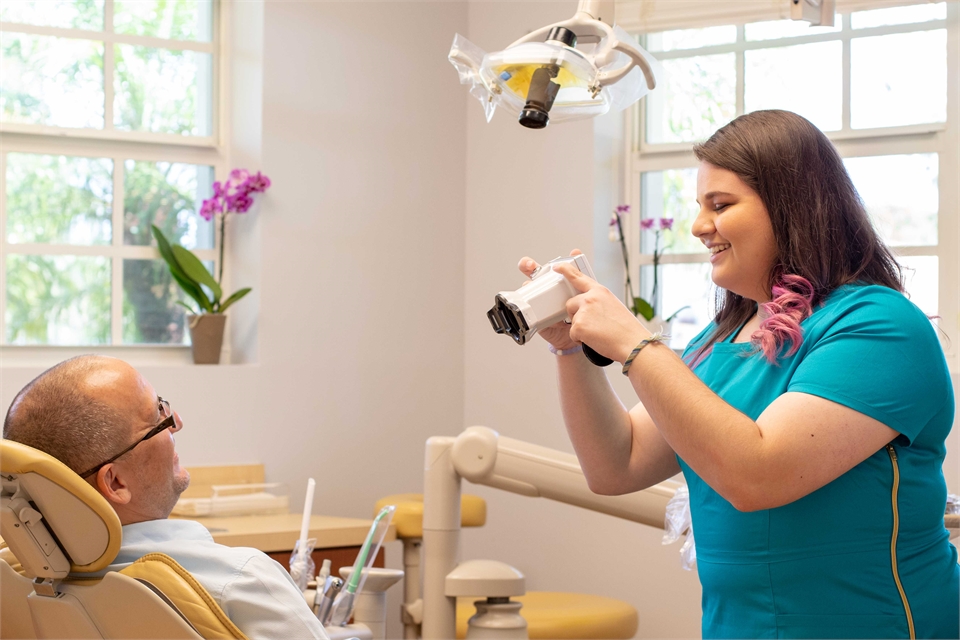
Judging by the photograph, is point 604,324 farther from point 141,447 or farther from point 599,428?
point 141,447

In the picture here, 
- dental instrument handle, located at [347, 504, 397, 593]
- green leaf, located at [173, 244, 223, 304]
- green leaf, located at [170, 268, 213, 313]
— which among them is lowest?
dental instrument handle, located at [347, 504, 397, 593]

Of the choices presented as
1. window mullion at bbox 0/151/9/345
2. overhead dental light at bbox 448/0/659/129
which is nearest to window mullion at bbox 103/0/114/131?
window mullion at bbox 0/151/9/345

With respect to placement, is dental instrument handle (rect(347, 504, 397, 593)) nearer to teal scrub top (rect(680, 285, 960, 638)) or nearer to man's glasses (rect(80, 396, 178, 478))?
man's glasses (rect(80, 396, 178, 478))

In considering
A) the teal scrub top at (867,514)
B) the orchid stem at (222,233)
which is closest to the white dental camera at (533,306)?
the teal scrub top at (867,514)

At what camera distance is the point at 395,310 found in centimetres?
351

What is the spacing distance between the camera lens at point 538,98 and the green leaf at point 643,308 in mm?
1982

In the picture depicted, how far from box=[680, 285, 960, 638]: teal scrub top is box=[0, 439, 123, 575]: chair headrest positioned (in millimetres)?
725

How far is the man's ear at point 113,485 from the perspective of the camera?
1.27 metres

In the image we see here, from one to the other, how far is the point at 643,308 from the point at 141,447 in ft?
7.21

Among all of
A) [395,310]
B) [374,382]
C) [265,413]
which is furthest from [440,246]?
[265,413]

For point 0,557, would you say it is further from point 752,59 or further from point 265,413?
point 752,59

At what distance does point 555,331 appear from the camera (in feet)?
4.54

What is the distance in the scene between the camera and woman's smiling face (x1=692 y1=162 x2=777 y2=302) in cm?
121

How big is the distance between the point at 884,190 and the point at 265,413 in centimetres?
199
